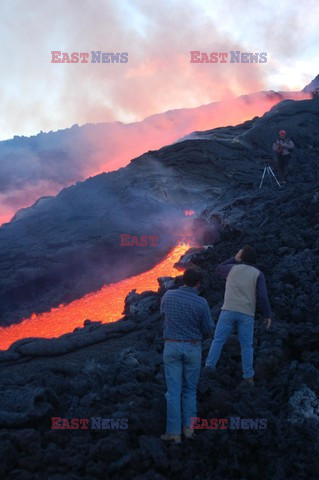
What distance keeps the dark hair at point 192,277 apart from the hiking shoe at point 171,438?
1.82m

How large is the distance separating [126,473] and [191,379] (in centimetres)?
125

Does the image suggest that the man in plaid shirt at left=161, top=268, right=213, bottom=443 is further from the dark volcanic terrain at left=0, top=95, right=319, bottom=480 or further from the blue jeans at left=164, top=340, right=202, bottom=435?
the dark volcanic terrain at left=0, top=95, right=319, bottom=480

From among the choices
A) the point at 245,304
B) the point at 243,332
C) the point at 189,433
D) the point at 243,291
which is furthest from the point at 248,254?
the point at 189,433

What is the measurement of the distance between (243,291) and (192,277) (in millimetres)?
1408

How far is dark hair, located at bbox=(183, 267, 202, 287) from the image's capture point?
17.4ft

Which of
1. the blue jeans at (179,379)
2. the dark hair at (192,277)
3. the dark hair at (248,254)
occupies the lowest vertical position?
the blue jeans at (179,379)

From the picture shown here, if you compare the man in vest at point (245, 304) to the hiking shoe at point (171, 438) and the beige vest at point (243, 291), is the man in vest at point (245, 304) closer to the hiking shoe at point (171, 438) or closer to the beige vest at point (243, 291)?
the beige vest at point (243, 291)

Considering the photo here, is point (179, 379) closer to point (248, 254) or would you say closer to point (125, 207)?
point (248, 254)

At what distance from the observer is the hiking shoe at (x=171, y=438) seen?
17.0 feet

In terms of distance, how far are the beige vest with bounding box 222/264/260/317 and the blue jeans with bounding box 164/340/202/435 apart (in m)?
1.36

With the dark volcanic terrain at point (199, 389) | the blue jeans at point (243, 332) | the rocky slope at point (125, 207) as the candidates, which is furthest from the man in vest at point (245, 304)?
the rocky slope at point (125, 207)

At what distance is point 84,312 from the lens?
15.3m

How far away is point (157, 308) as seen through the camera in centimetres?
1237

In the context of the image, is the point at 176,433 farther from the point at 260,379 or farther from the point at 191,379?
the point at 260,379
